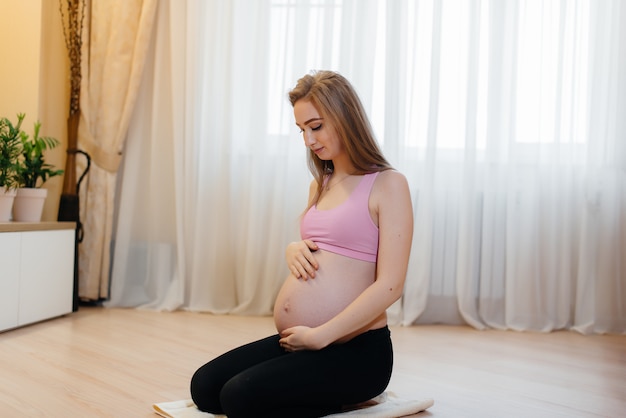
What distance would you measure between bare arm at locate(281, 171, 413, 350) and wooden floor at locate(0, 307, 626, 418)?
417 mm

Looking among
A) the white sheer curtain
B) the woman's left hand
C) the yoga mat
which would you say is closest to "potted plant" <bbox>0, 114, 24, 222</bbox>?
the white sheer curtain

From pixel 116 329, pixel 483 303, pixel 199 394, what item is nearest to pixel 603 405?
pixel 199 394

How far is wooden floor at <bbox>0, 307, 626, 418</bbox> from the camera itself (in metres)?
1.85

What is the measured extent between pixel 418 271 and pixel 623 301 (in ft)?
3.17

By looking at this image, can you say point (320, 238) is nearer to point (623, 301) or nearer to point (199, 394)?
point (199, 394)

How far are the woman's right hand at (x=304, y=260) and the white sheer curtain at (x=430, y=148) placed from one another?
5.57ft

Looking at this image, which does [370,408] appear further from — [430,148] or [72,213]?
[72,213]

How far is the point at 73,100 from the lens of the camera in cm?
351

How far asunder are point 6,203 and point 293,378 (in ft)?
6.47

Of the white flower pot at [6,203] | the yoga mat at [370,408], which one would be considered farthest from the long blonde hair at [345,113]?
the white flower pot at [6,203]

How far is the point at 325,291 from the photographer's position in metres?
1.62

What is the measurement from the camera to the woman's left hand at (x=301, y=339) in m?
1.53

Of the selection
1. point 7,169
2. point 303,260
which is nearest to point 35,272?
point 7,169

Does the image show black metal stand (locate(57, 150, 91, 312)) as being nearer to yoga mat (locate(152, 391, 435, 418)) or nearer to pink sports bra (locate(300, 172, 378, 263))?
yoga mat (locate(152, 391, 435, 418))
